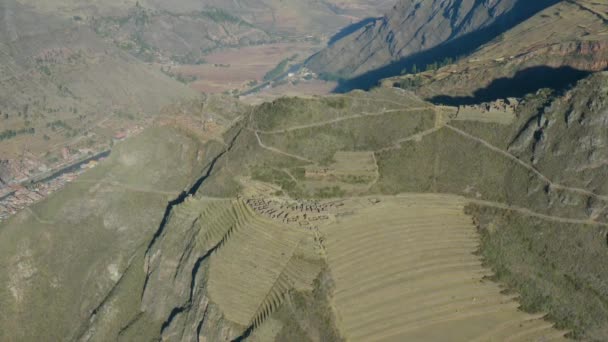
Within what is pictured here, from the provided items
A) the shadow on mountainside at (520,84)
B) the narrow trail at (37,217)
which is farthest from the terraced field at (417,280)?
the narrow trail at (37,217)

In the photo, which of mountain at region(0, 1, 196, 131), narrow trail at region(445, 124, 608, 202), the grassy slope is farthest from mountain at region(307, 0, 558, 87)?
the grassy slope

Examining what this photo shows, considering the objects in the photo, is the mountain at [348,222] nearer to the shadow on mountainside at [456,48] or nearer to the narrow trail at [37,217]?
the narrow trail at [37,217]

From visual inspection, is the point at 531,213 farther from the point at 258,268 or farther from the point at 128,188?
the point at 128,188

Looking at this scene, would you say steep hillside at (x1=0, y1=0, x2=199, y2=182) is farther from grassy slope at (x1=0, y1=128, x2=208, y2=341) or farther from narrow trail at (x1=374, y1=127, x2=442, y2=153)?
narrow trail at (x1=374, y1=127, x2=442, y2=153)

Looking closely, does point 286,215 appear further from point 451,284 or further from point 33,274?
point 33,274

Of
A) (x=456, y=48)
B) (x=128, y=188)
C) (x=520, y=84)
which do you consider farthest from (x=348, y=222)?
(x=456, y=48)

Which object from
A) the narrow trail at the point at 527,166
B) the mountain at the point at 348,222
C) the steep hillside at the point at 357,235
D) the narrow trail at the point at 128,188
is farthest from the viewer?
the narrow trail at the point at 128,188

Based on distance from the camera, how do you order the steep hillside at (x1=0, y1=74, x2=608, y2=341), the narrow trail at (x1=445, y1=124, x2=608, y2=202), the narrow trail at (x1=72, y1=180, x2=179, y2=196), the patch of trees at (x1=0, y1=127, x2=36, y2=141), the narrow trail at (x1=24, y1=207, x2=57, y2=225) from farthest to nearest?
the patch of trees at (x1=0, y1=127, x2=36, y2=141), the narrow trail at (x1=24, y1=207, x2=57, y2=225), the narrow trail at (x1=72, y1=180, x2=179, y2=196), the narrow trail at (x1=445, y1=124, x2=608, y2=202), the steep hillside at (x1=0, y1=74, x2=608, y2=341)

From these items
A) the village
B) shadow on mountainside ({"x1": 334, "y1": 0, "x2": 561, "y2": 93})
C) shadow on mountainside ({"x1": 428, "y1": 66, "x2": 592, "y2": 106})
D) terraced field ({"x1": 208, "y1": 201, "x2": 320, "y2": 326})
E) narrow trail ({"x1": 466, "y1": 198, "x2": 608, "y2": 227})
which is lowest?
the village
